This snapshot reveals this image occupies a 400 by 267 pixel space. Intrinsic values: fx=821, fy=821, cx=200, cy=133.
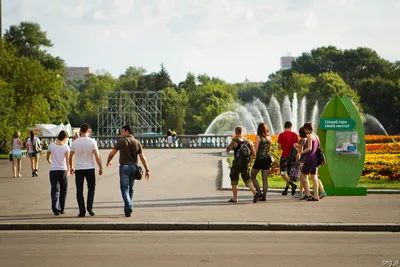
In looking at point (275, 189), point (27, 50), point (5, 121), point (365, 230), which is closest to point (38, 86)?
point (5, 121)

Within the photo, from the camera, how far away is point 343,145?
65.7 feet

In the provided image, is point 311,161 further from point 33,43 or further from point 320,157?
point 33,43

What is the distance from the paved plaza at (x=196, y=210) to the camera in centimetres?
1468

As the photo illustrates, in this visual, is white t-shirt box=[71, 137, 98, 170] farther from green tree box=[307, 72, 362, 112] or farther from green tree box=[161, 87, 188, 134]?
green tree box=[161, 87, 188, 134]

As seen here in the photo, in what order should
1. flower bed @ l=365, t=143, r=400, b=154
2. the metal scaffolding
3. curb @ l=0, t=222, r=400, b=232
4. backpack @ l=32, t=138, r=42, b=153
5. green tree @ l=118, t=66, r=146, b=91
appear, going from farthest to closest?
1. green tree @ l=118, t=66, r=146, b=91
2. the metal scaffolding
3. flower bed @ l=365, t=143, r=400, b=154
4. backpack @ l=32, t=138, r=42, b=153
5. curb @ l=0, t=222, r=400, b=232

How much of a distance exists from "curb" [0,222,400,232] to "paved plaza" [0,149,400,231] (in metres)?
0.02

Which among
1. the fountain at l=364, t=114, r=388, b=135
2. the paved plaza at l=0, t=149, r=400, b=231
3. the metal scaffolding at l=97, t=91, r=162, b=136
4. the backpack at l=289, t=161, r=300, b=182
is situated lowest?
the paved plaza at l=0, t=149, r=400, b=231

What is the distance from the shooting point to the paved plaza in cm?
1468

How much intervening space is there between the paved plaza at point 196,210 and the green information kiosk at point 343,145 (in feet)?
2.12

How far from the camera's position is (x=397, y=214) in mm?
16094

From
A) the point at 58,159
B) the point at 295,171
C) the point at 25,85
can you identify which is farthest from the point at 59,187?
the point at 25,85

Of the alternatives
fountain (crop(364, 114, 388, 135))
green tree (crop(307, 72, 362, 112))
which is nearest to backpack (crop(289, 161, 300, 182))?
green tree (crop(307, 72, 362, 112))

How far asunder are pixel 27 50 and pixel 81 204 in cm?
8730

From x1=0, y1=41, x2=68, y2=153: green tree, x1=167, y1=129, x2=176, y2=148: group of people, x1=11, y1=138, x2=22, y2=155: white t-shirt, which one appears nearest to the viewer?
x1=11, y1=138, x2=22, y2=155: white t-shirt
